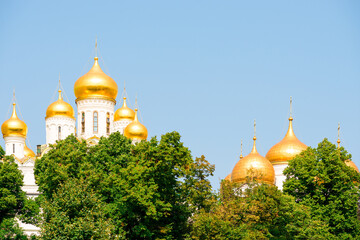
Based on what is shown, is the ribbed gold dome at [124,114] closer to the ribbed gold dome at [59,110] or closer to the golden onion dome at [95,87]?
the ribbed gold dome at [59,110]

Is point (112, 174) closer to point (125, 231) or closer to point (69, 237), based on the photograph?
point (125, 231)

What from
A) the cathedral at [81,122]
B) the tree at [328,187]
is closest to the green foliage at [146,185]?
the tree at [328,187]

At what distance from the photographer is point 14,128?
225 feet

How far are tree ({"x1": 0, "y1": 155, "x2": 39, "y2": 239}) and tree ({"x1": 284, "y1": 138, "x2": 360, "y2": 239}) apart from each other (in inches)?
693

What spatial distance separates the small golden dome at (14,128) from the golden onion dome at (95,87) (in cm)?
926

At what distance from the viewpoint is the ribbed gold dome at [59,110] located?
65875 mm

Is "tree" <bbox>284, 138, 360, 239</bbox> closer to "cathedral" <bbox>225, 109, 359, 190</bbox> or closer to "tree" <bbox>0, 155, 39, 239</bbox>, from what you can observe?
"cathedral" <bbox>225, 109, 359, 190</bbox>

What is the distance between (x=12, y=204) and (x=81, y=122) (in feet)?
75.7

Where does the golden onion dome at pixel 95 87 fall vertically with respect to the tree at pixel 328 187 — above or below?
above

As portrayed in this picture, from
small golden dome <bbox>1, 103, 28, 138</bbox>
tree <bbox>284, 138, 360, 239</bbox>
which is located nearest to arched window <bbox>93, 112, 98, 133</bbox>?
small golden dome <bbox>1, 103, 28, 138</bbox>

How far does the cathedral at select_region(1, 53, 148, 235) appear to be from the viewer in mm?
62781

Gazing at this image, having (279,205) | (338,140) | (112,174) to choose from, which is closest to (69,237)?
(112,174)

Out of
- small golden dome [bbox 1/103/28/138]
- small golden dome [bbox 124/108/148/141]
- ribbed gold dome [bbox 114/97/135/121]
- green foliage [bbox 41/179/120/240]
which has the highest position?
ribbed gold dome [bbox 114/97/135/121]

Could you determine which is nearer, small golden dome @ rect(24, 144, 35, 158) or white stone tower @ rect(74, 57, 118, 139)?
white stone tower @ rect(74, 57, 118, 139)
